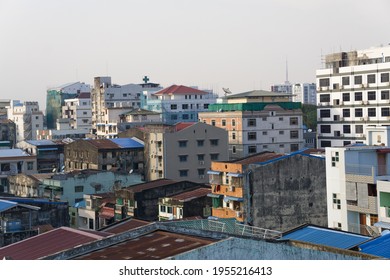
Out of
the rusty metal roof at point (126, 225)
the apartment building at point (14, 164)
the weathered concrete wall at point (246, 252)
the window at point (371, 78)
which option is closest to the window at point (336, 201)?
Result: the rusty metal roof at point (126, 225)

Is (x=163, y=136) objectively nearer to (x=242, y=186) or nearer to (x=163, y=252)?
(x=242, y=186)

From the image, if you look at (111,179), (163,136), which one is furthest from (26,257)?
(163,136)

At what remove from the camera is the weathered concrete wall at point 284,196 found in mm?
17328

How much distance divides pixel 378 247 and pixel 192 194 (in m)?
9.48

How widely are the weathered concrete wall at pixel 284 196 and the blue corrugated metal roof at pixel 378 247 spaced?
290 inches

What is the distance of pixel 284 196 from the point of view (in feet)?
57.2

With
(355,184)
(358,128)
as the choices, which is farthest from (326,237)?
(358,128)

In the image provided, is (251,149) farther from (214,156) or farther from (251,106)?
(214,156)

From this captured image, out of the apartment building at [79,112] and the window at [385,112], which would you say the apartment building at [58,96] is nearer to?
the apartment building at [79,112]

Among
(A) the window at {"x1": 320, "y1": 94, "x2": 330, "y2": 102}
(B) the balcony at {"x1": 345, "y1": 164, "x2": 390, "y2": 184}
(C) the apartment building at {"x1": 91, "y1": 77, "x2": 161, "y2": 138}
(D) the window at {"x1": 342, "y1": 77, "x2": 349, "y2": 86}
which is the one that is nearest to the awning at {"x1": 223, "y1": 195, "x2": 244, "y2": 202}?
(B) the balcony at {"x1": 345, "y1": 164, "x2": 390, "y2": 184}

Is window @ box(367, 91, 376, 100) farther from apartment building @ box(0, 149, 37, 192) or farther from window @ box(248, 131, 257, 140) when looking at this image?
apartment building @ box(0, 149, 37, 192)

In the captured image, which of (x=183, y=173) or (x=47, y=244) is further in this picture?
(x=183, y=173)

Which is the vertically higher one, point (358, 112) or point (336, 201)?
point (358, 112)

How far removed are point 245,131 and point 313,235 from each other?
17081mm
